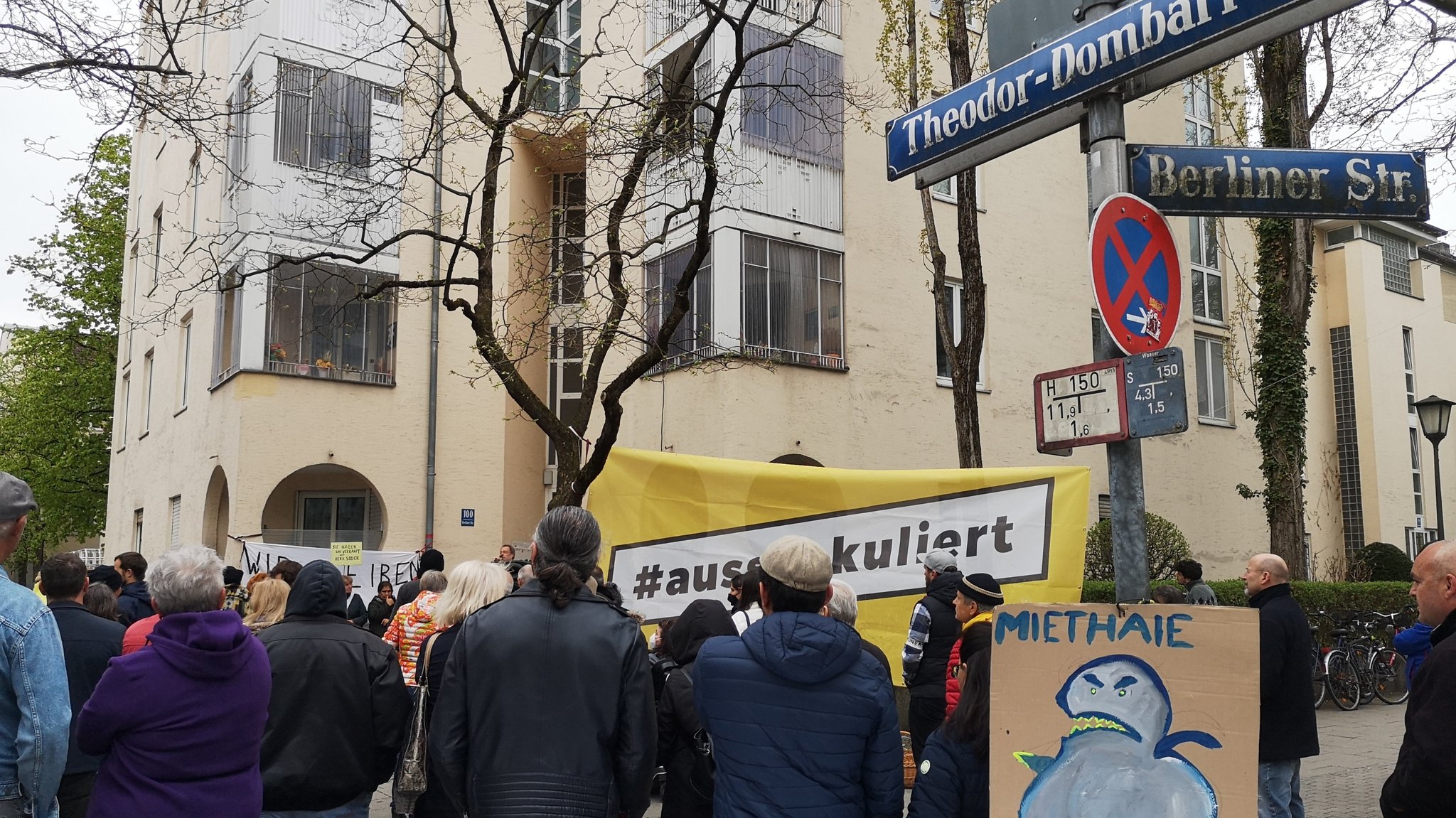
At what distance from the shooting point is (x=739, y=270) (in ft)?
62.3

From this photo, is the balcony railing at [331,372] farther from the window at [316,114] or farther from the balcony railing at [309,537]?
the window at [316,114]

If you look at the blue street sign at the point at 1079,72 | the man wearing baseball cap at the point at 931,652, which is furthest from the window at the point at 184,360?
the blue street sign at the point at 1079,72

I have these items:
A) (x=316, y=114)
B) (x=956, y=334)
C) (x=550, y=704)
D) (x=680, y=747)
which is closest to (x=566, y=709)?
(x=550, y=704)

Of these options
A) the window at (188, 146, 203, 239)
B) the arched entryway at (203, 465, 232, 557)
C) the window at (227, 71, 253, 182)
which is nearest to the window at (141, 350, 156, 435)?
the window at (188, 146, 203, 239)

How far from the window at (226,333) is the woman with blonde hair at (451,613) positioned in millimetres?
17047

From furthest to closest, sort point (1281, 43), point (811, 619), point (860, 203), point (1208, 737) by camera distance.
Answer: point (860, 203)
point (1281, 43)
point (811, 619)
point (1208, 737)

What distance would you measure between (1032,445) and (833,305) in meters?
4.90

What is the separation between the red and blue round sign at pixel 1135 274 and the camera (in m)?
4.19

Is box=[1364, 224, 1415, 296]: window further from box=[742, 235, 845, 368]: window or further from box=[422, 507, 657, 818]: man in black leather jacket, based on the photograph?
box=[422, 507, 657, 818]: man in black leather jacket

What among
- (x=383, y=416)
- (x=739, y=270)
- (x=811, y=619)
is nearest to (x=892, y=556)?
(x=811, y=619)

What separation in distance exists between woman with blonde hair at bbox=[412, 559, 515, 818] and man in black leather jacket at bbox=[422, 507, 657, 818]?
1307 millimetres

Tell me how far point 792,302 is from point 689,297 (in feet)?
6.22

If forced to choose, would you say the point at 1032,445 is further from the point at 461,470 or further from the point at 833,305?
the point at 461,470

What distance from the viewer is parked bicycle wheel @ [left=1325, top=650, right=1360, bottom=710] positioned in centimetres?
1543
